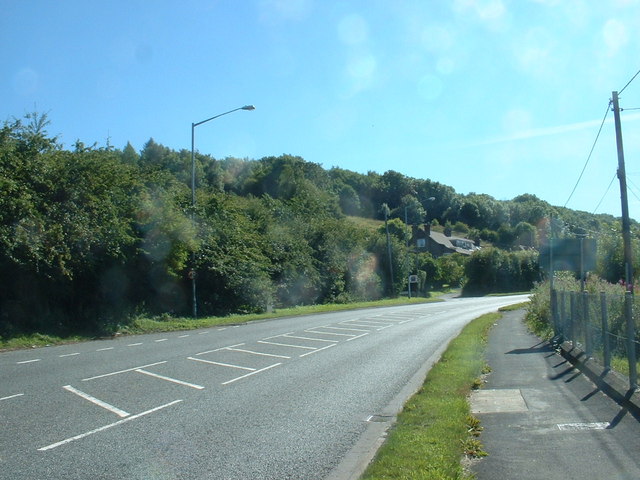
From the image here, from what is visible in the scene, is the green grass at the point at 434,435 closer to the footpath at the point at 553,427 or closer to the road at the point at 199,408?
the footpath at the point at 553,427

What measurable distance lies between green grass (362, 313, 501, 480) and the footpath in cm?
22

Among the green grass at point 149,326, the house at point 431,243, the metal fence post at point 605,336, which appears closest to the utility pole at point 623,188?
the metal fence post at point 605,336

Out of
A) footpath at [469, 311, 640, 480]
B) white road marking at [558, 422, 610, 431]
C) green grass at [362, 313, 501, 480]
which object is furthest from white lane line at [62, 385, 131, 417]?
white road marking at [558, 422, 610, 431]

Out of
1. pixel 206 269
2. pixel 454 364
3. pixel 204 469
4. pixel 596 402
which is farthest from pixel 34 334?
pixel 596 402

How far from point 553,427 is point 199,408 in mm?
4974

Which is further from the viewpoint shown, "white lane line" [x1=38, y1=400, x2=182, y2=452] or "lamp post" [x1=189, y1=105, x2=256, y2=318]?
Result: "lamp post" [x1=189, y1=105, x2=256, y2=318]

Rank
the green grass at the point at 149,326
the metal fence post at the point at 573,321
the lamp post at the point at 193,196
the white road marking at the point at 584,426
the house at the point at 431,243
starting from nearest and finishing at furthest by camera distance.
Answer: the white road marking at the point at 584,426 < the metal fence post at the point at 573,321 < the green grass at the point at 149,326 < the lamp post at the point at 193,196 < the house at the point at 431,243

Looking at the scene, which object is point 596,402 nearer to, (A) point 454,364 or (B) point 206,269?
(A) point 454,364

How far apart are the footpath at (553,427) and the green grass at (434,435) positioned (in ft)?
0.71

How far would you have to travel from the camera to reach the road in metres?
6.48

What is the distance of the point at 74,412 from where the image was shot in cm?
884

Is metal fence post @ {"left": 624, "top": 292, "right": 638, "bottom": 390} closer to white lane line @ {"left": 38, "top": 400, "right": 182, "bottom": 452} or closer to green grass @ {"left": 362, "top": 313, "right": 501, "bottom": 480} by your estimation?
green grass @ {"left": 362, "top": 313, "right": 501, "bottom": 480}

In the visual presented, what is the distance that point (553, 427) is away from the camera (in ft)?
24.4

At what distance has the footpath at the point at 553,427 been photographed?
19.1 ft
